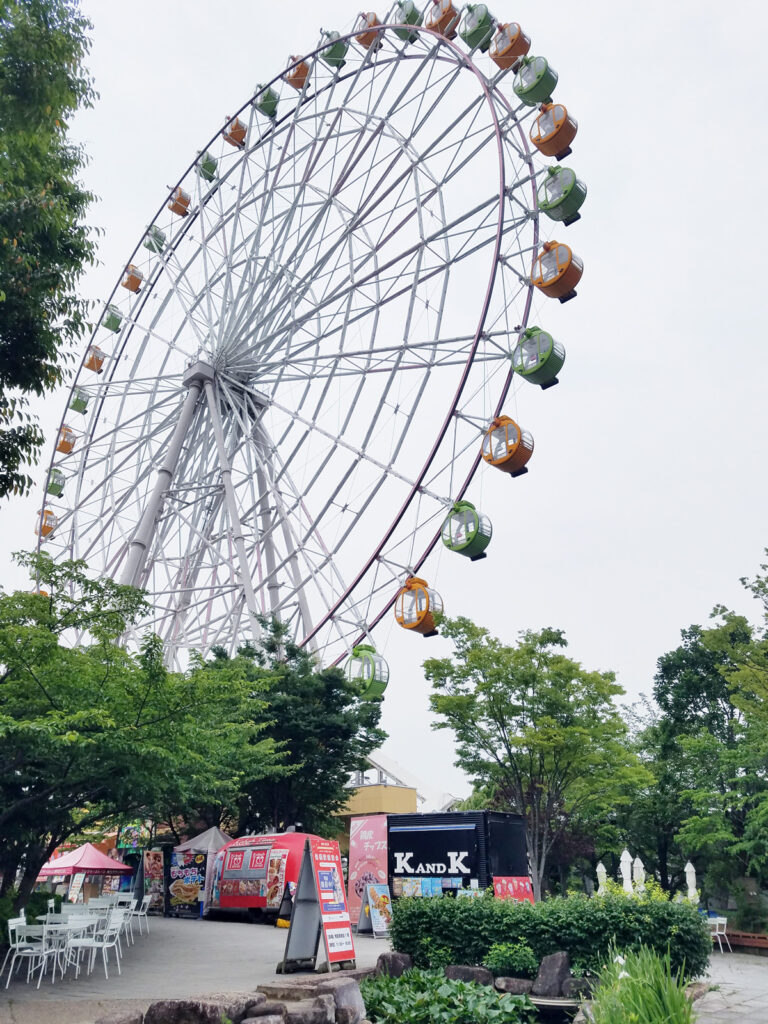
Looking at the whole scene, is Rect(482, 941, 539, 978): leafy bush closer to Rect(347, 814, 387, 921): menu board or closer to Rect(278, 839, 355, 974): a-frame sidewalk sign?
Rect(278, 839, 355, 974): a-frame sidewalk sign

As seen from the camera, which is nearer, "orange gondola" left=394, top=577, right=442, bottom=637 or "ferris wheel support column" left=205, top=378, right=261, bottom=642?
"orange gondola" left=394, top=577, right=442, bottom=637

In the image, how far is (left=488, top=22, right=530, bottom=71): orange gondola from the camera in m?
21.3

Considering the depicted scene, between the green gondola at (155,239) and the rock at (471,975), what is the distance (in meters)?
26.3

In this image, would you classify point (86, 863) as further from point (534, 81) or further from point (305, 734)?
point (534, 81)

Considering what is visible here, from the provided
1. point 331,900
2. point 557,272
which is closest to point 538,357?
point 557,272

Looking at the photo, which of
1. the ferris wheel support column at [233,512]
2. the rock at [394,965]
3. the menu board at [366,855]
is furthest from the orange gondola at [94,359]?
the rock at [394,965]

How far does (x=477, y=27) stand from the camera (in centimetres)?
2217

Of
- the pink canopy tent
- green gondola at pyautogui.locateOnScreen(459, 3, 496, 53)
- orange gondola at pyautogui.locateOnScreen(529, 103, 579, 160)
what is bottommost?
the pink canopy tent

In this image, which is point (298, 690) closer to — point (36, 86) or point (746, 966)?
point (746, 966)

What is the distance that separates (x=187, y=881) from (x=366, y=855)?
5549 millimetres

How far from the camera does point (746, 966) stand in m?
16.2

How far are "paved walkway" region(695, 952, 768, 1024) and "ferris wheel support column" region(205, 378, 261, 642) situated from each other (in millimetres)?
12971

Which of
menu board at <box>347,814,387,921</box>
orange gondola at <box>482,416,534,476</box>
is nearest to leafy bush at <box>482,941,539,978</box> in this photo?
menu board at <box>347,814,387,921</box>

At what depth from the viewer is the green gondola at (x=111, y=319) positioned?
30.5 metres
